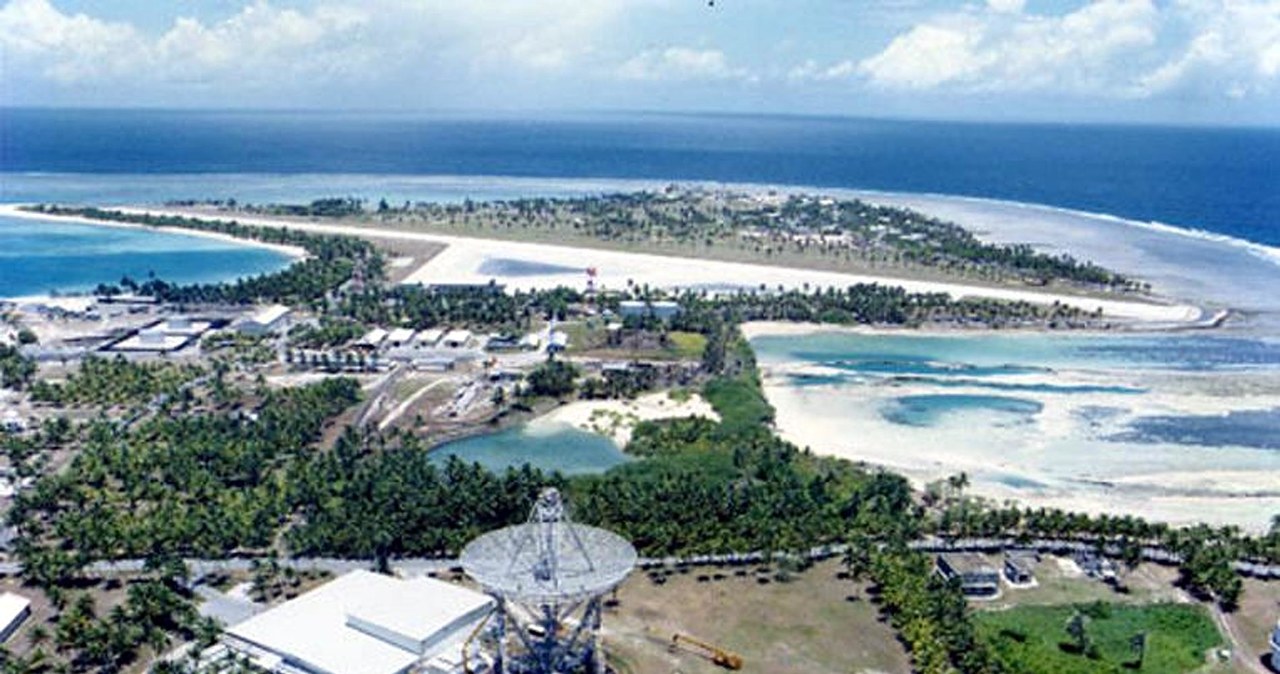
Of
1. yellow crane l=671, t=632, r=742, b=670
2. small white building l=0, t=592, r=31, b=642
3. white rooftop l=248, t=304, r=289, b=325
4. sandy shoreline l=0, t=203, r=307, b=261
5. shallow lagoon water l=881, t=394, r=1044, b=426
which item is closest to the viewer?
yellow crane l=671, t=632, r=742, b=670

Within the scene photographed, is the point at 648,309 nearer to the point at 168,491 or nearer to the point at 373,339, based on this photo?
the point at 373,339

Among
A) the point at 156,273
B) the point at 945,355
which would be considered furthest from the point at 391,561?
the point at 156,273

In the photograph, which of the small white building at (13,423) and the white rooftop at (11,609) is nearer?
the white rooftop at (11,609)

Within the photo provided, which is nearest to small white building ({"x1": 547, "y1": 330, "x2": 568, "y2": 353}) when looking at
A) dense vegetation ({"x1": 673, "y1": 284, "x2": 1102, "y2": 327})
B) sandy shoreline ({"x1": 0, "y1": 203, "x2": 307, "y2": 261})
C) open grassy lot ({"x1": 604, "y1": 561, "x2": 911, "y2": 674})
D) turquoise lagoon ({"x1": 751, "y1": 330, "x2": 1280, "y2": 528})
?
dense vegetation ({"x1": 673, "y1": 284, "x2": 1102, "y2": 327})

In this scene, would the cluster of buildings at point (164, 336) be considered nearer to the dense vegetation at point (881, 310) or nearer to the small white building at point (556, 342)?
the small white building at point (556, 342)

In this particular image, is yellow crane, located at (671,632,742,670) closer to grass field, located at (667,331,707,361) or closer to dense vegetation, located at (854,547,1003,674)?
dense vegetation, located at (854,547,1003,674)

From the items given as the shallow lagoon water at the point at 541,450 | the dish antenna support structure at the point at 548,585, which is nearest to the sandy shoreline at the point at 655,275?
the shallow lagoon water at the point at 541,450
